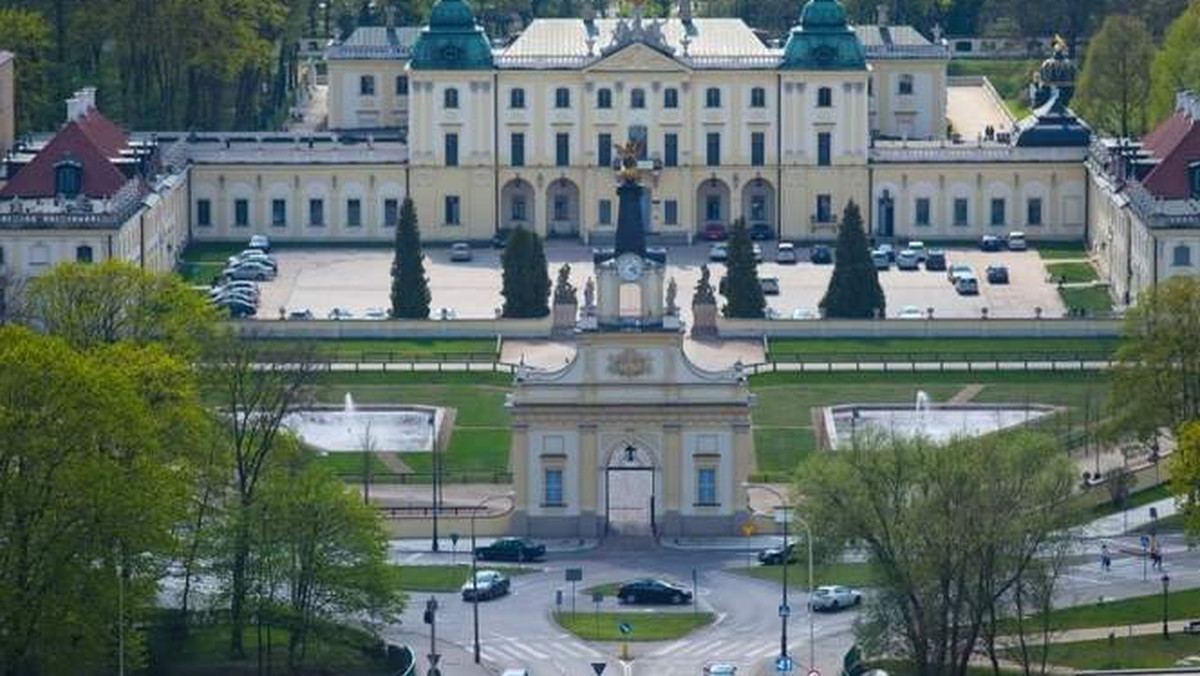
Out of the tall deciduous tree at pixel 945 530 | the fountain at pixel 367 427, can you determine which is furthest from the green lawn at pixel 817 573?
the fountain at pixel 367 427

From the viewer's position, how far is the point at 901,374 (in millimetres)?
175000

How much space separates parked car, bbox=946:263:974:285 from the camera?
639 feet

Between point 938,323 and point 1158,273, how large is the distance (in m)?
8.18

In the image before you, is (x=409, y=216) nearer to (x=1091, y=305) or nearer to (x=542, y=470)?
(x=1091, y=305)

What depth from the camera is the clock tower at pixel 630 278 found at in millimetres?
155000

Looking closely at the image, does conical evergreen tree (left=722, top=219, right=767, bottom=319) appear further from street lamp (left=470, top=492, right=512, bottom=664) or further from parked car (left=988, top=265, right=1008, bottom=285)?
street lamp (left=470, top=492, right=512, bottom=664)

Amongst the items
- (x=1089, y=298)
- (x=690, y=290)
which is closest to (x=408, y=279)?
(x=690, y=290)

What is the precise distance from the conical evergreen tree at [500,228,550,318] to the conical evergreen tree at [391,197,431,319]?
2.72m

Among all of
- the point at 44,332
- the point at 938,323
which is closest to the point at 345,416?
the point at 44,332

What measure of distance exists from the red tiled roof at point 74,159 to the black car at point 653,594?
4845cm

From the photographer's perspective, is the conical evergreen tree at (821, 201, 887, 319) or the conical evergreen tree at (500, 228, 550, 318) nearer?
the conical evergreen tree at (821, 201, 887, 319)

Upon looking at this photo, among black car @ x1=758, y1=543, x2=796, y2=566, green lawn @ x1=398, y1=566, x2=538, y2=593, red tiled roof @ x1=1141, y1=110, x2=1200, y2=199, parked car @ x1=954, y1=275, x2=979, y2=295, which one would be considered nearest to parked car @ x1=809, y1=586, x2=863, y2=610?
black car @ x1=758, y1=543, x2=796, y2=566

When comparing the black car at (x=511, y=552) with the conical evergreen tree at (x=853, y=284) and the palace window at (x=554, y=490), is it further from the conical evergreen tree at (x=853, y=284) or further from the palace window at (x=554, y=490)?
the conical evergreen tree at (x=853, y=284)

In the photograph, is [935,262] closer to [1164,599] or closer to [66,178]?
[66,178]
